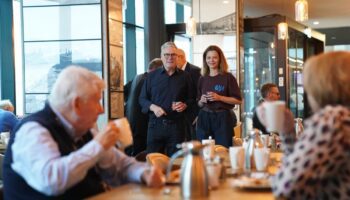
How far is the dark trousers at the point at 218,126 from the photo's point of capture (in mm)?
5355

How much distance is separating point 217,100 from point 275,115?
3133 mm

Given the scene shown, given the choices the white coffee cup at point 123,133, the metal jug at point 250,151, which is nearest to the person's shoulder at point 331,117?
the white coffee cup at point 123,133

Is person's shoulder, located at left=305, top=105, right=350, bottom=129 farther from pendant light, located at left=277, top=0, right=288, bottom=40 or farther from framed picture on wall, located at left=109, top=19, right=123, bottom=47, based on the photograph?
pendant light, located at left=277, top=0, right=288, bottom=40

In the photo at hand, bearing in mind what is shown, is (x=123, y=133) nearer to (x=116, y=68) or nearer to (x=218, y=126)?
(x=218, y=126)

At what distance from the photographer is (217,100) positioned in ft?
17.6

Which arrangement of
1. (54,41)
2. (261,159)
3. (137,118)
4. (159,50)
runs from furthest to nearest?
(159,50), (54,41), (137,118), (261,159)

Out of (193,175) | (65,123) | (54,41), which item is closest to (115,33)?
(54,41)

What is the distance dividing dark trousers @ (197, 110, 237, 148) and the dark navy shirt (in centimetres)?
22

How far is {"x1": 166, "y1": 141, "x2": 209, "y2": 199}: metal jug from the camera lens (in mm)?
2176

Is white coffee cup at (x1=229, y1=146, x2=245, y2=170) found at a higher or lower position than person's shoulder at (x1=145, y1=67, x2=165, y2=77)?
lower

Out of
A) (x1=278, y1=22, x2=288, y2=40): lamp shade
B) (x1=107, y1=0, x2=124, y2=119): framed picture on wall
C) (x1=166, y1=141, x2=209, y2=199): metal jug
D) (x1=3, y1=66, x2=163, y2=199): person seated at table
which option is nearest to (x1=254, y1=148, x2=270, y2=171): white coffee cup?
(x1=3, y1=66, x2=163, y2=199): person seated at table

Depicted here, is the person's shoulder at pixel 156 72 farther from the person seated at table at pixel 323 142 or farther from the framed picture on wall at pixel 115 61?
the person seated at table at pixel 323 142

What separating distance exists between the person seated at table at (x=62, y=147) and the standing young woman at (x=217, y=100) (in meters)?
2.84

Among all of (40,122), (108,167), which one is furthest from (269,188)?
(40,122)
